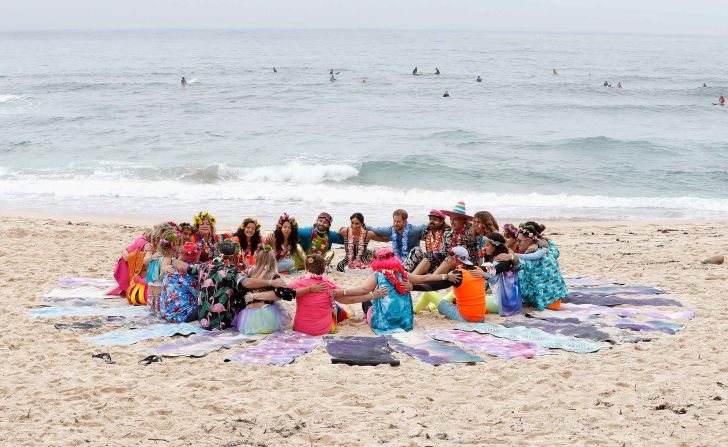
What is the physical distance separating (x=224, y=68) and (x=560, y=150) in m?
45.2

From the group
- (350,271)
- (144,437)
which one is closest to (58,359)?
(144,437)

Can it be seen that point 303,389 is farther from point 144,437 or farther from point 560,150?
point 560,150

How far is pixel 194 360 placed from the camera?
6.95 m

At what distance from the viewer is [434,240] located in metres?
10.1

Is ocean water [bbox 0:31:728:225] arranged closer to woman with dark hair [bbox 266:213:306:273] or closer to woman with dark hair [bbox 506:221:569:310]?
woman with dark hair [bbox 266:213:306:273]

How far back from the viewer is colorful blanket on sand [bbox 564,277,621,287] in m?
10.1

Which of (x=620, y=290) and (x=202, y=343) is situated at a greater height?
(x=620, y=290)

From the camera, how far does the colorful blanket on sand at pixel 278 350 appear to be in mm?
6918

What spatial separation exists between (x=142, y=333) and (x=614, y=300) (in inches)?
213

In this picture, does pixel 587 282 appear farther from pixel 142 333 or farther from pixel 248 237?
pixel 142 333

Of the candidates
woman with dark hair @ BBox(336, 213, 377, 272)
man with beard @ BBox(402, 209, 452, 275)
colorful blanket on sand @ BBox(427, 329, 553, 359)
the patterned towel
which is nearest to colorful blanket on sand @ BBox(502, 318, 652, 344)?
colorful blanket on sand @ BBox(427, 329, 553, 359)

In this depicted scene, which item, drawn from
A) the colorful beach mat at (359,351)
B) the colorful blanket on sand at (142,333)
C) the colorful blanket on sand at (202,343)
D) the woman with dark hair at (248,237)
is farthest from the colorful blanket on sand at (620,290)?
the colorful blanket on sand at (142,333)

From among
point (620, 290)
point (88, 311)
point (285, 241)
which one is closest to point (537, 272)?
point (620, 290)

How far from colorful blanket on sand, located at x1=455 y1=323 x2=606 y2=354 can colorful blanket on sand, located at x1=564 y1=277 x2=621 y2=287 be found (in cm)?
248
